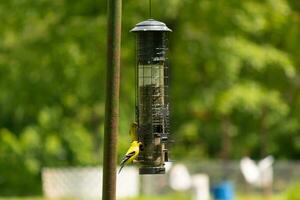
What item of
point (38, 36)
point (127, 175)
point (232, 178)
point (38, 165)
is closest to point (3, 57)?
point (38, 36)

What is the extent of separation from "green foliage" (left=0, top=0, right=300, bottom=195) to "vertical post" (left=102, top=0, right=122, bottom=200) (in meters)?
15.6

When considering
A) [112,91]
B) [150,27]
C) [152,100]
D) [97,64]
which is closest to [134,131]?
[152,100]

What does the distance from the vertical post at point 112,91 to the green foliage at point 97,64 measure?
1565 centimetres

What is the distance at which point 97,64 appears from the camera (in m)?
26.3

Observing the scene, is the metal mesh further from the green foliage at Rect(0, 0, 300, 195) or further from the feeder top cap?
the green foliage at Rect(0, 0, 300, 195)

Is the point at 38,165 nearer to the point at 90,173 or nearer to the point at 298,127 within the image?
the point at 90,173

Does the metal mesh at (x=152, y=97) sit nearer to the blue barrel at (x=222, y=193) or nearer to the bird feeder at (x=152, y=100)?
the bird feeder at (x=152, y=100)

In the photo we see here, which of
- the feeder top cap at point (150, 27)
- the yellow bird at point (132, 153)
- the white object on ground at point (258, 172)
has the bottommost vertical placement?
the white object on ground at point (258, 172)

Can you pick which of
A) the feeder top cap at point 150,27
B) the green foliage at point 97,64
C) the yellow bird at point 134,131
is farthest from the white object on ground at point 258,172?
the feeder top cap at point 150,27

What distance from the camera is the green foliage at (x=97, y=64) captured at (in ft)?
85.8

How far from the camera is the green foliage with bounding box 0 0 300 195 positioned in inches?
1029

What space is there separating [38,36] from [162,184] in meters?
5.37

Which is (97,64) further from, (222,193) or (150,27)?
(150,27)

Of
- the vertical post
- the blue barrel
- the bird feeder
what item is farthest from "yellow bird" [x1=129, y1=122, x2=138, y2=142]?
the blue barrel
